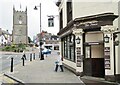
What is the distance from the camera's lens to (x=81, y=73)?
54.9 feet

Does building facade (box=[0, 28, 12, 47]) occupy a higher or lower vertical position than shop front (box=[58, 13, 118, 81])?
higher

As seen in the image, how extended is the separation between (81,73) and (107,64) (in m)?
2.49

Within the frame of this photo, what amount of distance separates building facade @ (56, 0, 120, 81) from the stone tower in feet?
378

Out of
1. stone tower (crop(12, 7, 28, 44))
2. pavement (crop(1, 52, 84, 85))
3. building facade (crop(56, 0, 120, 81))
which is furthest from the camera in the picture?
stone tower (crop(12, 7, 28, 44))

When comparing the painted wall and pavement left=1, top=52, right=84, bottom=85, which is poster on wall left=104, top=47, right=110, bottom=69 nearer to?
the painted wall

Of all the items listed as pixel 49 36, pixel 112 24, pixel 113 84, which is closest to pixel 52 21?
pixel 112 24

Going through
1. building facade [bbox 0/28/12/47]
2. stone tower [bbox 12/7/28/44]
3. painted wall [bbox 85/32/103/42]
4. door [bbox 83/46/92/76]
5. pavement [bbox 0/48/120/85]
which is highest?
stone tower [bbox 12/7/28/44]

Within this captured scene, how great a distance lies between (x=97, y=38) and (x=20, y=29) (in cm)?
11950

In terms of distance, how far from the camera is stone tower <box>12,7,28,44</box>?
432 feet

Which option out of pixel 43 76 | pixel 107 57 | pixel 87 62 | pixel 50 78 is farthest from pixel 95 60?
pixel 43 76

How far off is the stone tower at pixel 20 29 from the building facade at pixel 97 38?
115064mm

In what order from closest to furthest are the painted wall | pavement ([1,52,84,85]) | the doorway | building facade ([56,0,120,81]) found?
building facade ([56,0,120,81]), pavement ([1,52,84,85]), the painted wall, the doorway

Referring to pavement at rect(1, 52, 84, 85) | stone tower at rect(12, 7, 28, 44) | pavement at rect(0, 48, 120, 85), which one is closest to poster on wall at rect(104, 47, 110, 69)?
pavement at rect(0, 48, 120, 85)

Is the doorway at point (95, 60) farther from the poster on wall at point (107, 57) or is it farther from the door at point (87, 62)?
the poster on wall at point (107, 57)
